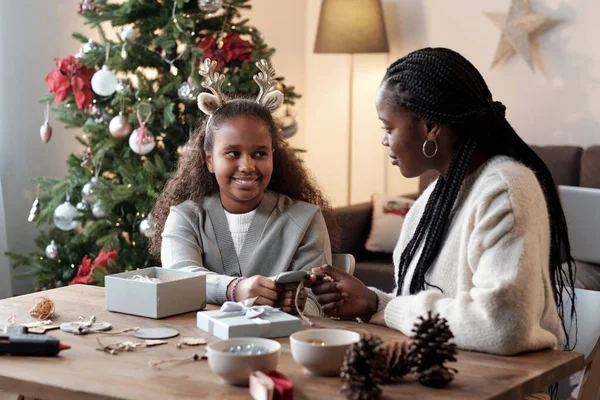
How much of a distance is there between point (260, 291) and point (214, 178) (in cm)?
56

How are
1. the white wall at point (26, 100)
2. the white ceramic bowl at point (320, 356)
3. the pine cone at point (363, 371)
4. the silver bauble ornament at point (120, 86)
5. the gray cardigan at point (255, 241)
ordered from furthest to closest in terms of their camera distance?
1. the white wall at point (26, 100)
2. the silver bauble ornament at point (120, 86)
3. the gray cardigan at point (255, 241)
4. the white ceramic bowl at point (320, 356)
5. the pine cone at point (363, 371)

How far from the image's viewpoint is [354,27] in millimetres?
4805

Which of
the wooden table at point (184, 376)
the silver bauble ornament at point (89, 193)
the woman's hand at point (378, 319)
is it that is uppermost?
the silver bauble ornament at point (89, 193)

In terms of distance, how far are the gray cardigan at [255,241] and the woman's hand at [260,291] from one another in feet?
0.75

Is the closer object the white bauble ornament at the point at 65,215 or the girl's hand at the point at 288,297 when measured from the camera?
the girl's hand at the point at 288,297

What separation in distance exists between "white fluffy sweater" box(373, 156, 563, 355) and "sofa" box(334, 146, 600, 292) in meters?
2.17

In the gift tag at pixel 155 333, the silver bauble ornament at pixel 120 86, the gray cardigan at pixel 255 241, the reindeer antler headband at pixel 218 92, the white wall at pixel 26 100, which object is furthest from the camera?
the white wall at pixel 26 100

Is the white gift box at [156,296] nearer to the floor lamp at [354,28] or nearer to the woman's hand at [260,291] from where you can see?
the woman's hand at [260,291]

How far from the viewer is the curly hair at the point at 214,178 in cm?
229

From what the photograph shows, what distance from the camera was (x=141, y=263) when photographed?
142 inches

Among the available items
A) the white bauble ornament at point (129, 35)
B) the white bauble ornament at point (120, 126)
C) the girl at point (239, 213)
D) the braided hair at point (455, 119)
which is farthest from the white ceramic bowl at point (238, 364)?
the white bauble ornament at point (129, 35)

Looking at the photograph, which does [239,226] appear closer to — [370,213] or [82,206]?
[82,206]

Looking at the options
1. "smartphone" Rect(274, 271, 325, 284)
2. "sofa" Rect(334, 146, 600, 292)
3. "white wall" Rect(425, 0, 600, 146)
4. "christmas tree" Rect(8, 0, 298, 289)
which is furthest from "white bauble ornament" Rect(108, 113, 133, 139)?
"white wall" Rect(425, 0, 600, 146)

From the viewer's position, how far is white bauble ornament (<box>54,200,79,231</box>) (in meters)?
3.57
